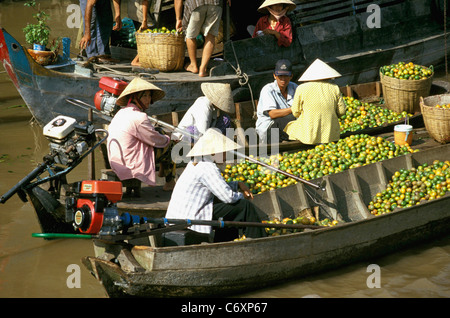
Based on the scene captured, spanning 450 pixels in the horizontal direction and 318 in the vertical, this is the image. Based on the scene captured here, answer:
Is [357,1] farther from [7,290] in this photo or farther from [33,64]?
[7,290]

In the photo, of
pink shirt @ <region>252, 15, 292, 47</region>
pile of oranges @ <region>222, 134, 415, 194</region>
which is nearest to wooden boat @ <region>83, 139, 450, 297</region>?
pile of oranges @ <region>222, 134, 415, 194</region>

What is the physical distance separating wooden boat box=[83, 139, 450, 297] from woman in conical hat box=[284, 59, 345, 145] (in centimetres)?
80

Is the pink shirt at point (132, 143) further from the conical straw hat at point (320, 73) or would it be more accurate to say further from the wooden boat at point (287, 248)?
the conical straw hat at point (320, 73)

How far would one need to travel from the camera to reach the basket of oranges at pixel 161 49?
8461 mm

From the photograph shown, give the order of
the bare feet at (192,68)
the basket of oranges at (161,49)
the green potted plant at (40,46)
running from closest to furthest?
the green potted plant at (40,46)
the basket of oranges at (161,49)
the bare feet at (192,68)

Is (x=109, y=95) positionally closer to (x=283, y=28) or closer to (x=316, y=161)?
(x=316, y=161)

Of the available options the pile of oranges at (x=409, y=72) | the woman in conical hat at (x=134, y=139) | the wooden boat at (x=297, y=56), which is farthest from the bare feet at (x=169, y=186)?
the pile of oranges at (x=409, y=72)

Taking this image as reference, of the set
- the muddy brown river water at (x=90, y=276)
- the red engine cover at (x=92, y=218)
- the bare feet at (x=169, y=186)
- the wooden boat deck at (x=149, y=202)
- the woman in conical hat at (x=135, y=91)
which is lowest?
the muddy brown river water at (x=90, y=276)

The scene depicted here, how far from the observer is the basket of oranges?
8461 millimetres

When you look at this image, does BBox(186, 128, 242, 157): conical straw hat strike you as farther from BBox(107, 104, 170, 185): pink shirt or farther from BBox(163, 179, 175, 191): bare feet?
BBox(163, 179, 175, 191): bare feet

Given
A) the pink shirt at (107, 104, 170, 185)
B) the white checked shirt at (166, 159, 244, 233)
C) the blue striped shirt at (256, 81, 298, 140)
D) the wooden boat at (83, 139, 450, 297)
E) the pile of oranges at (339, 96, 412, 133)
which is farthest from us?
the pile of oranges at (339, 96, 412, 133)

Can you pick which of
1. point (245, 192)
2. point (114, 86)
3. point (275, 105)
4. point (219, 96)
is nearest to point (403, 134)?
point (275, 105)

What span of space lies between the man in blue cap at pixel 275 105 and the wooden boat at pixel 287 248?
55.4 inches

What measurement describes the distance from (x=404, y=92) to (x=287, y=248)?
158 inches
